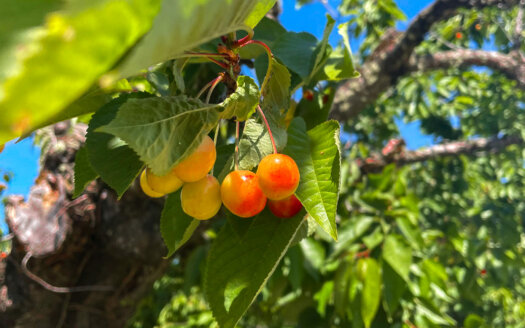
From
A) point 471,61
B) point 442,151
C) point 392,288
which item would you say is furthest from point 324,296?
point 471,61

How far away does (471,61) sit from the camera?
2.60m

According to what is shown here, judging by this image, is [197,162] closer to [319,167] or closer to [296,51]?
[319,167]

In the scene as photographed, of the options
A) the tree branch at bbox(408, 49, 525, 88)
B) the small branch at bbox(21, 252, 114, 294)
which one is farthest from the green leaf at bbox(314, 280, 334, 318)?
the tree branch at bbox(408, 49, 525, 88)

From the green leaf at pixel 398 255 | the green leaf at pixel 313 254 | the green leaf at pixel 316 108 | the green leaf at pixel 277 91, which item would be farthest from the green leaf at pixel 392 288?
the green leaf at pixel 277 91

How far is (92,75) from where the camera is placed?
135mm

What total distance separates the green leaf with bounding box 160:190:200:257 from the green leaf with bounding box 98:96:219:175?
0.14 meters

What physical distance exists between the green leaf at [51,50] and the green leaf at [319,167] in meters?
0.26

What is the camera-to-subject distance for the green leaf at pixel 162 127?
0.98ft

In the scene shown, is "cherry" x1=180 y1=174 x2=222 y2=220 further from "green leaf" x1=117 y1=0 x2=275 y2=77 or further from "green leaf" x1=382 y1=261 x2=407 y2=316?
"green leaf" x1=382 y1=261 x2=407 y2=316

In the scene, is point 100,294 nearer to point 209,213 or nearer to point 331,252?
point 331,252

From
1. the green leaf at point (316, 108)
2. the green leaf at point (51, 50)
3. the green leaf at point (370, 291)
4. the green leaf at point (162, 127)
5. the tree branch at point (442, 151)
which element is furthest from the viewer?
the tree branch at point (442, 151)

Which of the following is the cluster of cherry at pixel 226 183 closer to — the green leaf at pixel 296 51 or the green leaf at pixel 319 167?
the green leaf at pixel 319 167

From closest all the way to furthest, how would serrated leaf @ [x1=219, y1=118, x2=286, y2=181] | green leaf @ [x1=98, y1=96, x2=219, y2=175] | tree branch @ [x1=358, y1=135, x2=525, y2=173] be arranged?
green leaf @ [x1=98, y1=96, x2=219, y2=175] < serrated leaf @ [x1=219, y1=118, x2=286, y2=181] < tree branch @ [x1=358, y1=135, x2=525, y2=173]

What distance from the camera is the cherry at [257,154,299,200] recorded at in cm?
36
